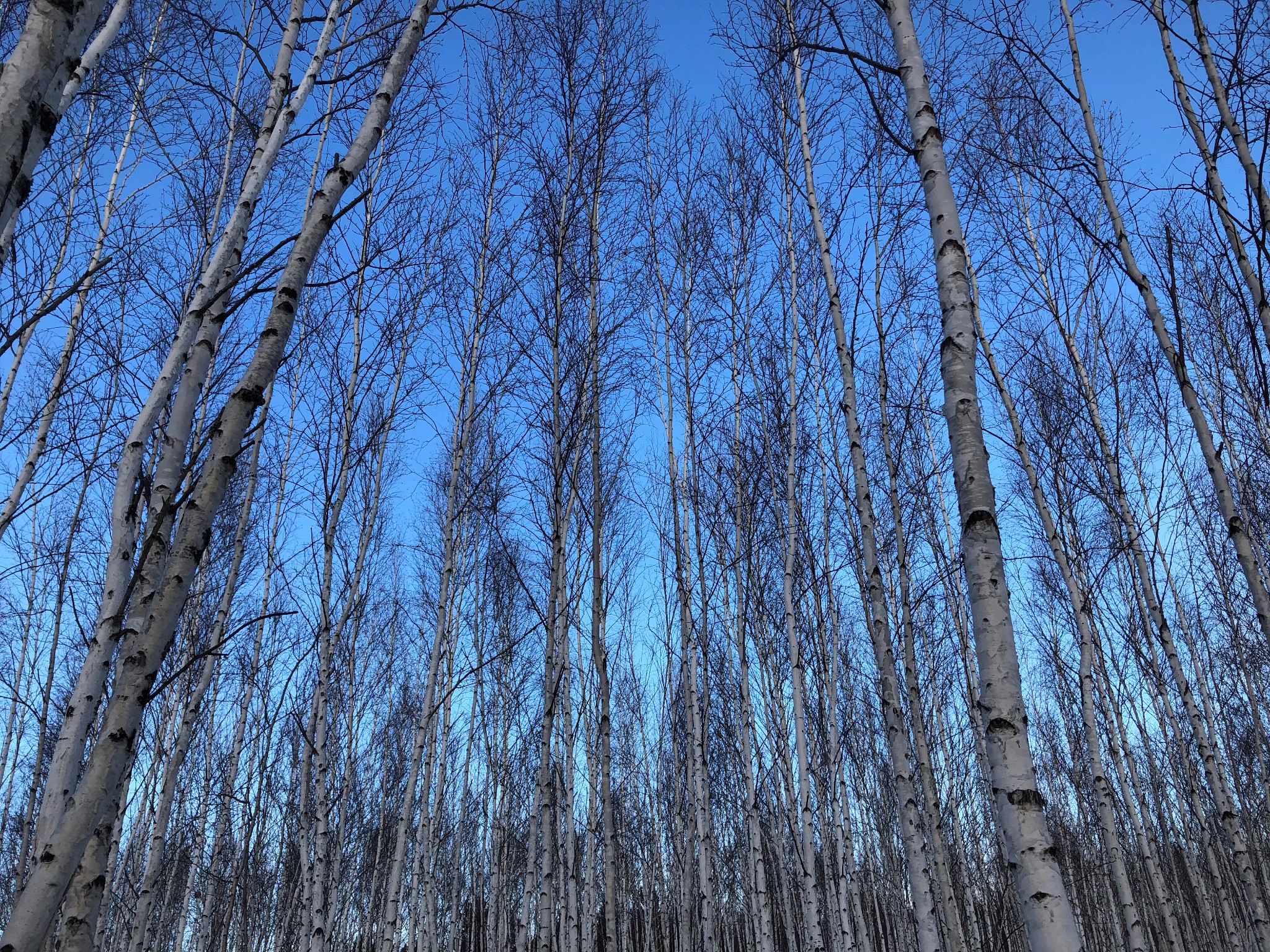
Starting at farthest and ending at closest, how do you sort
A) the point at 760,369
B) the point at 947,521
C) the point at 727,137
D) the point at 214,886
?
the point at 214,886
the point at 947,521
the point at 727,137
the point at 760,369

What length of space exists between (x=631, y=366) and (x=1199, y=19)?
4719 mm

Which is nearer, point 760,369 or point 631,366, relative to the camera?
point 631,366

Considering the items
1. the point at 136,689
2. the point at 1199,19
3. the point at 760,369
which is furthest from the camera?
the point at 760,369

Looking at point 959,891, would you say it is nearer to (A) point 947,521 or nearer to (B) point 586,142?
(A) point 947,521

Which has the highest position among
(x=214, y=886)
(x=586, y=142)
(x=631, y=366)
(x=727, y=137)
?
(x=727, y=137)

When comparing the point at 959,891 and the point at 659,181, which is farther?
the point at 959,891

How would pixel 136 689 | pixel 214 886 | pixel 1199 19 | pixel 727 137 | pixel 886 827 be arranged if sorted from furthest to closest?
pixel 886 827
pixel 214 886
pixel 727 137
pixel 1199 19
pixel 136 689

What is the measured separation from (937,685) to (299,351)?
9563 millimetres

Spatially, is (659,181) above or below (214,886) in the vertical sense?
above

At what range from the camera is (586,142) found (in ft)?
23.2

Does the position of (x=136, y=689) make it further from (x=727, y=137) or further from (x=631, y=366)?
(x=727, y=137)

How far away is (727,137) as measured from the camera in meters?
9.05

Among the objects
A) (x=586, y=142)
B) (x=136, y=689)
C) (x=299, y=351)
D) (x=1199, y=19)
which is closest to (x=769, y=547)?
(x=586, y=142)

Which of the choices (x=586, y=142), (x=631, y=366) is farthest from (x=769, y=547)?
(x=586, y=142)
